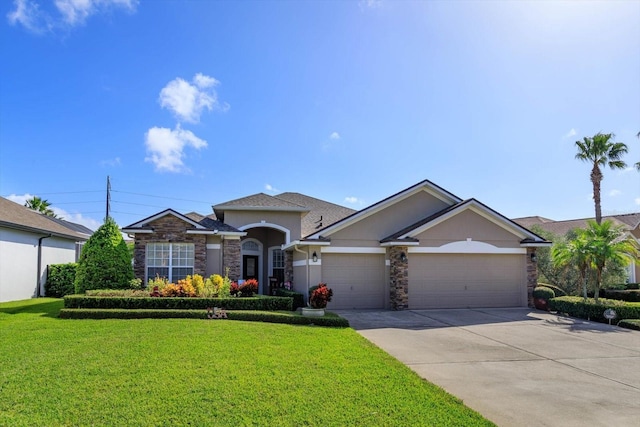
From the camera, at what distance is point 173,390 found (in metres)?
5.45

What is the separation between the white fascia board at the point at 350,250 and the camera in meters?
15.8

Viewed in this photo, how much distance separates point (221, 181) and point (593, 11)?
19.7 metres

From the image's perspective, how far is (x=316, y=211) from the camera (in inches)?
941

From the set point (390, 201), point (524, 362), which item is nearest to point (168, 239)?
point (390, 201)

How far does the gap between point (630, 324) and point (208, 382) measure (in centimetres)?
1289

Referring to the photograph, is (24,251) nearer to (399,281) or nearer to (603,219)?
(399,281)

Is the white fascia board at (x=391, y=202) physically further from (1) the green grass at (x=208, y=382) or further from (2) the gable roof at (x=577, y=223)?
(2) the gable roof at (x=577, y=223)

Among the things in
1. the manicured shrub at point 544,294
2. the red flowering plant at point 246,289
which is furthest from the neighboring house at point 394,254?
the red flowering plant at point 246,289

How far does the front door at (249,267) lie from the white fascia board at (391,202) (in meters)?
7.81

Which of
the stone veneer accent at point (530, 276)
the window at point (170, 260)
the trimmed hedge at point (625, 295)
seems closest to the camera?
the window at point (170, 260)

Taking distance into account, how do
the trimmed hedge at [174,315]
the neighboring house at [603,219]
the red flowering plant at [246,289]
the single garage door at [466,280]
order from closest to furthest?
the trimmed hedge at [174,315] → the red flowering plant at [246,289] → the single garage door at [466,280] → the neighboring house at [603,219]

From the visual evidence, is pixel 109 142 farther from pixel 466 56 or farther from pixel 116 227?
pixel 466 56

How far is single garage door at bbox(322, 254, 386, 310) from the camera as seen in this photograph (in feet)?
52.3

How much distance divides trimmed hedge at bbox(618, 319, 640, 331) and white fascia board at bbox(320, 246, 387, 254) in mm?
8081
